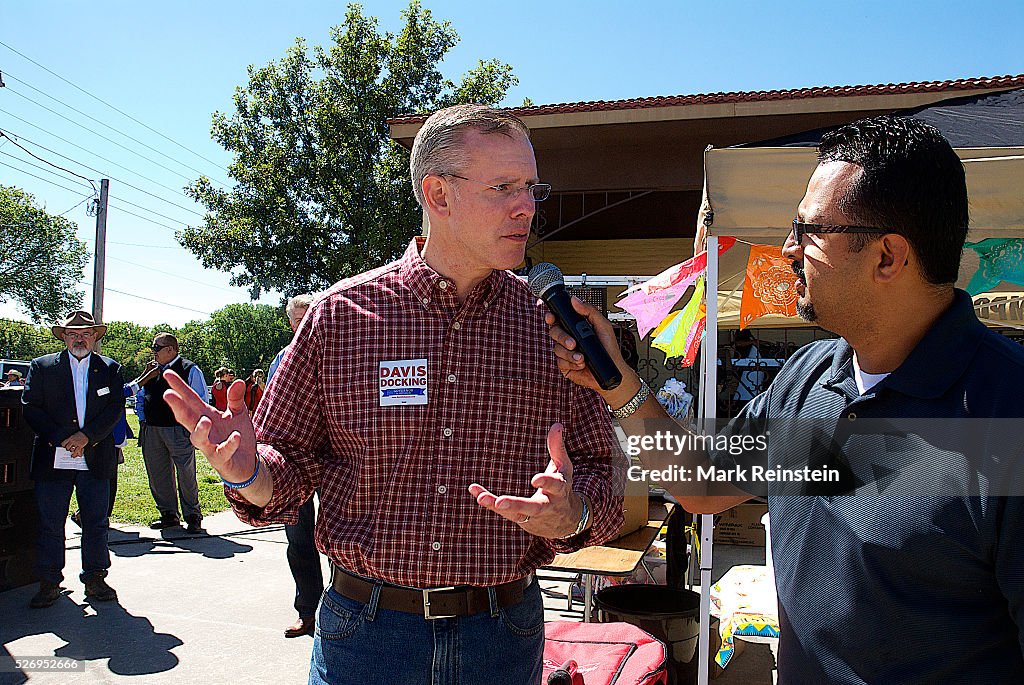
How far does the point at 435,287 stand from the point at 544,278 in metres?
0.29

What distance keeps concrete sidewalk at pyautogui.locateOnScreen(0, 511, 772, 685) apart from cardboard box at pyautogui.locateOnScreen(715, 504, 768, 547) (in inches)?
94.6

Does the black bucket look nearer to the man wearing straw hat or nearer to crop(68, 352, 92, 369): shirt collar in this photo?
the man wearing straw hat

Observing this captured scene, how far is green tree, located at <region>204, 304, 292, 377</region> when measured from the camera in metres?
72.0

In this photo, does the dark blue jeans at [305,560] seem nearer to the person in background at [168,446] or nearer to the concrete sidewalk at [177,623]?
the concrete sidewalk at [177,623]

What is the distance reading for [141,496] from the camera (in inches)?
459

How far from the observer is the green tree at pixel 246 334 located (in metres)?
72.0

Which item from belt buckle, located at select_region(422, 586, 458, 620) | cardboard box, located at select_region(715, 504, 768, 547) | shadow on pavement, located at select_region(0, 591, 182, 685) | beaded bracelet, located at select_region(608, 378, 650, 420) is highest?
beaded bracelet, located at select_region(608, 378, 650, 420)

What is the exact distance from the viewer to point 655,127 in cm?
1152

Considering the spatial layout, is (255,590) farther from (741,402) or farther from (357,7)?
(357,7)

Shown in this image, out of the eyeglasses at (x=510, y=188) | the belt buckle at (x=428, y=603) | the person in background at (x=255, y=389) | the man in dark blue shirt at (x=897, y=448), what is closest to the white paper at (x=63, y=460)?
the belt buckle at (x=428, y=603)

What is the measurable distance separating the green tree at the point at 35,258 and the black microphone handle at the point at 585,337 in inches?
2084

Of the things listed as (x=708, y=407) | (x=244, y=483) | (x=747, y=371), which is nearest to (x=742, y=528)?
(x=747, y=371)

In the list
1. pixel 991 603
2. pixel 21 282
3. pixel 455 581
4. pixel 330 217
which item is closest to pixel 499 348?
pixel 455 581

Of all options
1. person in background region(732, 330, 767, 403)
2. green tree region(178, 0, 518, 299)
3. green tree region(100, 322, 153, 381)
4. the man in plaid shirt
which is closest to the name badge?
the man in plaid shirt
